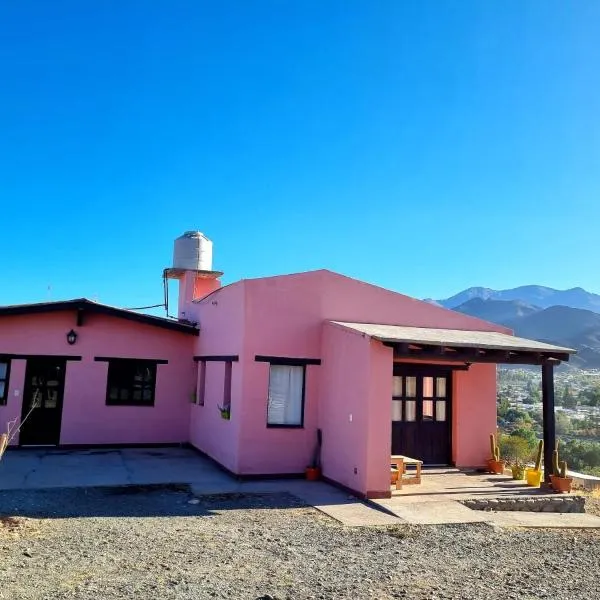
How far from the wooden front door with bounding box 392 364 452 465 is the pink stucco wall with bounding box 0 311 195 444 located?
19.4ft

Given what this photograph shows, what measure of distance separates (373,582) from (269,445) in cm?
560

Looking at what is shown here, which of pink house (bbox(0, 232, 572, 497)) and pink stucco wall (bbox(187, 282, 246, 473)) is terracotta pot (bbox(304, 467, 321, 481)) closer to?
pink house (bbox(0, 232, 572, 497))

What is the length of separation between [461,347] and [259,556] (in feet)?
17.3

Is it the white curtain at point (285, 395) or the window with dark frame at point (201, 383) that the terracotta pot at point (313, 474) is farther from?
the window with dark frame at point (201, 383)

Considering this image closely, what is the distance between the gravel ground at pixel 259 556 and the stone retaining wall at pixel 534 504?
1.39m

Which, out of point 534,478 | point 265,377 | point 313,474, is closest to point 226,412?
point 265,377

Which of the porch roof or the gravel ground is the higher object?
the porch roof

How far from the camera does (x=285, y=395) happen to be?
11.4 metres

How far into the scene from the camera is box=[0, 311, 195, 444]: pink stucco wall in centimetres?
1379

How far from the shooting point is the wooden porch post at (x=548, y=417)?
1064 centimetres

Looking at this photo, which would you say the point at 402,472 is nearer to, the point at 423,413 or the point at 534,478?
the point at 423,413

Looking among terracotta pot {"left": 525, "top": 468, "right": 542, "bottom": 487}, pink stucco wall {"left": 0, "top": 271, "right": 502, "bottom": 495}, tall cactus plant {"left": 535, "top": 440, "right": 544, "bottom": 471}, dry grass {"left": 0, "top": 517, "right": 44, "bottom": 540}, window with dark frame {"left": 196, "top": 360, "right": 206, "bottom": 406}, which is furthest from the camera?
window with dark frame {"left": 196, "top": 360, "right": 206, "bottom": 406}

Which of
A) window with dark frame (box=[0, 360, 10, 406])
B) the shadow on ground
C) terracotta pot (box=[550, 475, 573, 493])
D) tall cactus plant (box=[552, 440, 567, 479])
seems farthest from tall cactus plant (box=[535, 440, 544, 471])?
window with dark frame (box=[0, 360, 10, 406])

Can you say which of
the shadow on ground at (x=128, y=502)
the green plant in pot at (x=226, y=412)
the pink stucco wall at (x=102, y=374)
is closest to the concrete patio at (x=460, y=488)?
the shadow on ground at (x=128, y=502)
